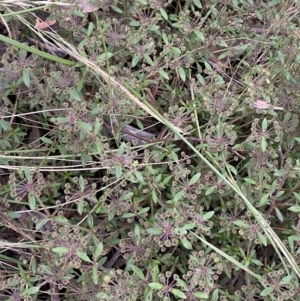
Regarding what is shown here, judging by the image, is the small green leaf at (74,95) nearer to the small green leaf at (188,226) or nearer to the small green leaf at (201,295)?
the small green leaf at (188,226)

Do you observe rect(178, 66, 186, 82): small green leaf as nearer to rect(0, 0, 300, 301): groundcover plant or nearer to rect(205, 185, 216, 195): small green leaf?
rect(0, 0, 300, 301): groundcover plant

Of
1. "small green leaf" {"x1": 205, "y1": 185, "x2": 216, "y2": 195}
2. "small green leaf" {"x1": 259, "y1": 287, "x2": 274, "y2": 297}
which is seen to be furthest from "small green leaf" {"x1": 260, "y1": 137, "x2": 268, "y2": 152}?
"small green leaf" {"x1": 259, "y1": 287, "x2": 274, "y2": 297}

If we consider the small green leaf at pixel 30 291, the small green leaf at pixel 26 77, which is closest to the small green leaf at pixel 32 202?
the small green leaf at pixel 30 291

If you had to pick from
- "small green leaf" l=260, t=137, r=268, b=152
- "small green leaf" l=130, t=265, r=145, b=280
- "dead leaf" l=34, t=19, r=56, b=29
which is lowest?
"small green leaf" l=130, t=265, r=145, b=280

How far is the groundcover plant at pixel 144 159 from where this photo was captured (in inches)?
→ 64.6

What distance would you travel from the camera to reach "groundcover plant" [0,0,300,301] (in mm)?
1641

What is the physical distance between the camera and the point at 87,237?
1643 mm

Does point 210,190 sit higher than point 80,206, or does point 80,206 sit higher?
point 210,190

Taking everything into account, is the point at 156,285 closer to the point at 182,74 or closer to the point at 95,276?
the point at 95,276

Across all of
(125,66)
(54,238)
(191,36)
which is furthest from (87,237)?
(191,36)

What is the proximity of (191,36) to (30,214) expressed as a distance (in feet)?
2.81

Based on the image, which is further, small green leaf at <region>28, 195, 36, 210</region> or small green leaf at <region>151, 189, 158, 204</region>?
small green leaf at <region>151, 189, 158, 204</region>

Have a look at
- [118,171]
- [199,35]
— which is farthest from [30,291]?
[199,35]

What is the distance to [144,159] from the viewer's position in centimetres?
172
